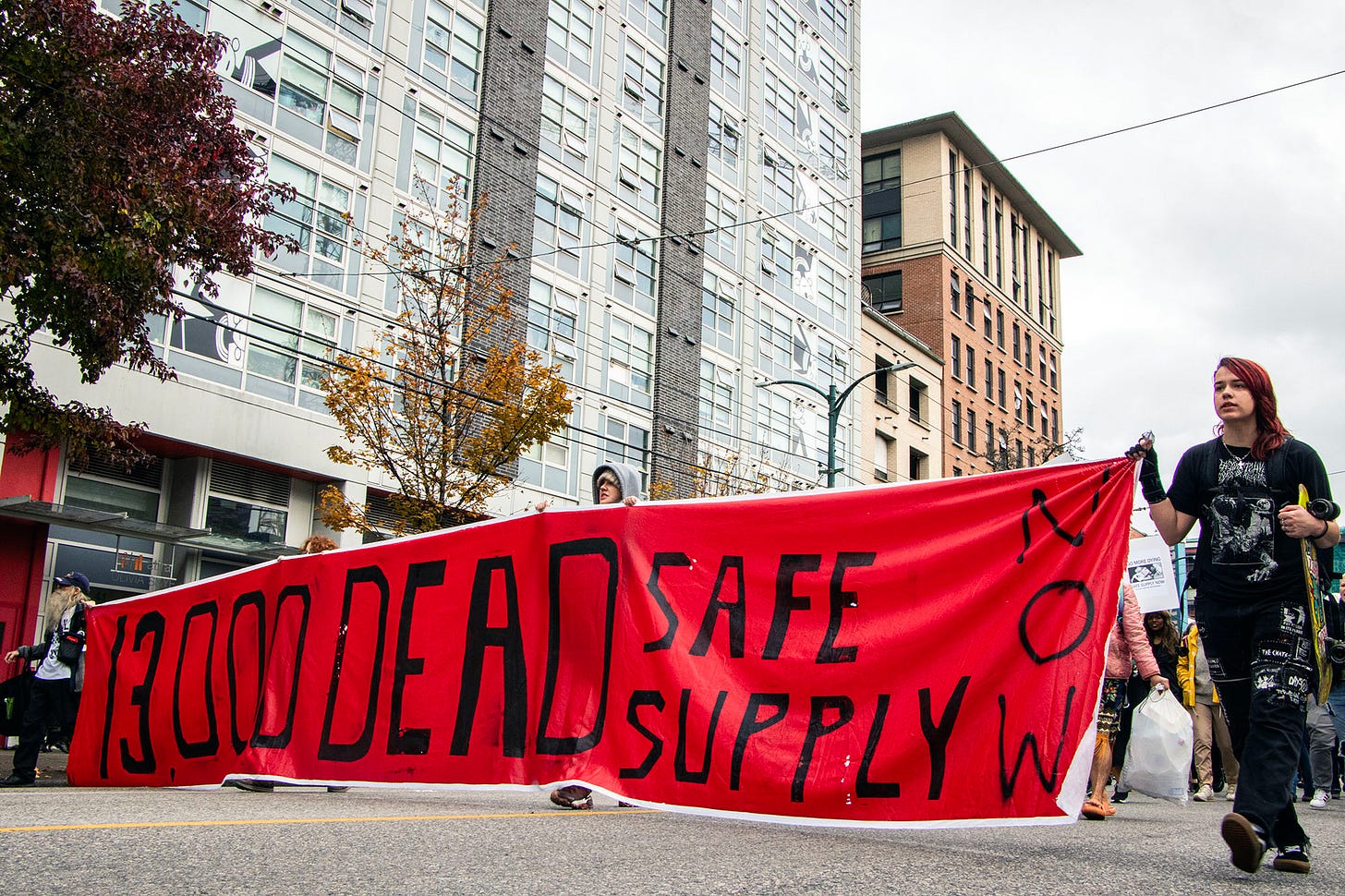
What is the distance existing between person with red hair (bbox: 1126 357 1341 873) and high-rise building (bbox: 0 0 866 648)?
444 inches

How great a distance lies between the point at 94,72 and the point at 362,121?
12.6 m

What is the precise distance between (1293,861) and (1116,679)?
13.5 feet

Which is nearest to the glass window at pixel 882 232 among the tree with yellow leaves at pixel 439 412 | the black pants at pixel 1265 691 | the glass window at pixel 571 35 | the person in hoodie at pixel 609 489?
the glass window at pixel 571 35

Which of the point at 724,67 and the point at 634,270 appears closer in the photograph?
the point at 634,270

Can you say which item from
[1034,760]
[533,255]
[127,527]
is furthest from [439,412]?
[1034,760]

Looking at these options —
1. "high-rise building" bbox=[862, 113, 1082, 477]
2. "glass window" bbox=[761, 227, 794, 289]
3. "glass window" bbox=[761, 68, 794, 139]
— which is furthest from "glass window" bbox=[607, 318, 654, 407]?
"high-rise building" bbox=[862, 113, 1082, 477]

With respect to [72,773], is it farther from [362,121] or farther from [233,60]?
[362,121]

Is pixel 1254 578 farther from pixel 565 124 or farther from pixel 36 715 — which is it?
pixel 565 124

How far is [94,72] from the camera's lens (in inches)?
464

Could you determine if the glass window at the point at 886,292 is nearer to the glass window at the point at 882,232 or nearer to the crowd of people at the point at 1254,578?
the glass window at the point at 882,232

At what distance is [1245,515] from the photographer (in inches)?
175

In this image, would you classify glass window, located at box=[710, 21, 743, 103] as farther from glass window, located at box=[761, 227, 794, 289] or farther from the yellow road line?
the yellow road line

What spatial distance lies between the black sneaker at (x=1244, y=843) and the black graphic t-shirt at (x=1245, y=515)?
2.89ft

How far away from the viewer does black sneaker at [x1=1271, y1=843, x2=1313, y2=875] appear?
162 inches
